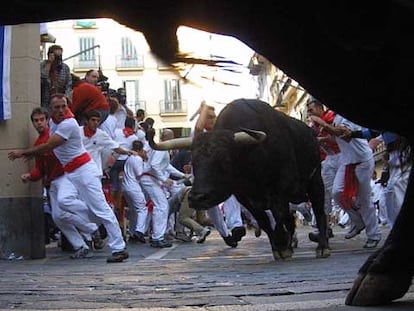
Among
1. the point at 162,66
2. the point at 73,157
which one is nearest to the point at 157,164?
the point at 73,157

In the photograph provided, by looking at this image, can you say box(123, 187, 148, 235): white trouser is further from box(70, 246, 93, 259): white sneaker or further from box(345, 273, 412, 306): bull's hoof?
box(345, 273, 412, 306): bull's hoof

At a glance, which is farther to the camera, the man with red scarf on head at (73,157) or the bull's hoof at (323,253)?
the man with red scarf on head at (73,157)

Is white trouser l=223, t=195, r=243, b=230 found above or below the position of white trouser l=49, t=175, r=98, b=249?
below

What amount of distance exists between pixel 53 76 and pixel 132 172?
6.37 feet

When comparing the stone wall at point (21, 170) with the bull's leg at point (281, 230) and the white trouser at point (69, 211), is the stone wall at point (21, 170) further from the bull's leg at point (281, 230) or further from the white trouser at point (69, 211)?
the bull's leg at point (281, 230)

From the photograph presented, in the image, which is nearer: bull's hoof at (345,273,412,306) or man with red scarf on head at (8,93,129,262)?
bull's hoof at (345,273,412,306)

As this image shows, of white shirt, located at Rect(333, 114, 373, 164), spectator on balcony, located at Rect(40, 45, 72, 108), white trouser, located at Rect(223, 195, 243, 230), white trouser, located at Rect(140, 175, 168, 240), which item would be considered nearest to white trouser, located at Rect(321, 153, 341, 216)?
white shirt, located at Rect(333, 114, 373, 164)

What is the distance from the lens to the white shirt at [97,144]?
34.4 feet

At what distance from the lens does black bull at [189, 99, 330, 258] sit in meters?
7.36

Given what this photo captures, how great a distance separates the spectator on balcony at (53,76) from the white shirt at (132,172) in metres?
1.46

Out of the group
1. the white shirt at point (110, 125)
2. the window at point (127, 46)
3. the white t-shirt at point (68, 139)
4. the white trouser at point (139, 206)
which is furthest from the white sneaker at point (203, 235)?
the window at point (127, 46)

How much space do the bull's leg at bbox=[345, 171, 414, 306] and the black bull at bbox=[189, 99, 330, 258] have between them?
3762 millimetres

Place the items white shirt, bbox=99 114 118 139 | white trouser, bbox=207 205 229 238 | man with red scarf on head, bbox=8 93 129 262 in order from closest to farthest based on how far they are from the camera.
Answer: man with red scarf on head, bbox=8 93 129 262, white trouser, bbox=207 205 229 238, white shirt, bbox=99 114 118 139

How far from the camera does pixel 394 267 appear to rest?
3.39m
